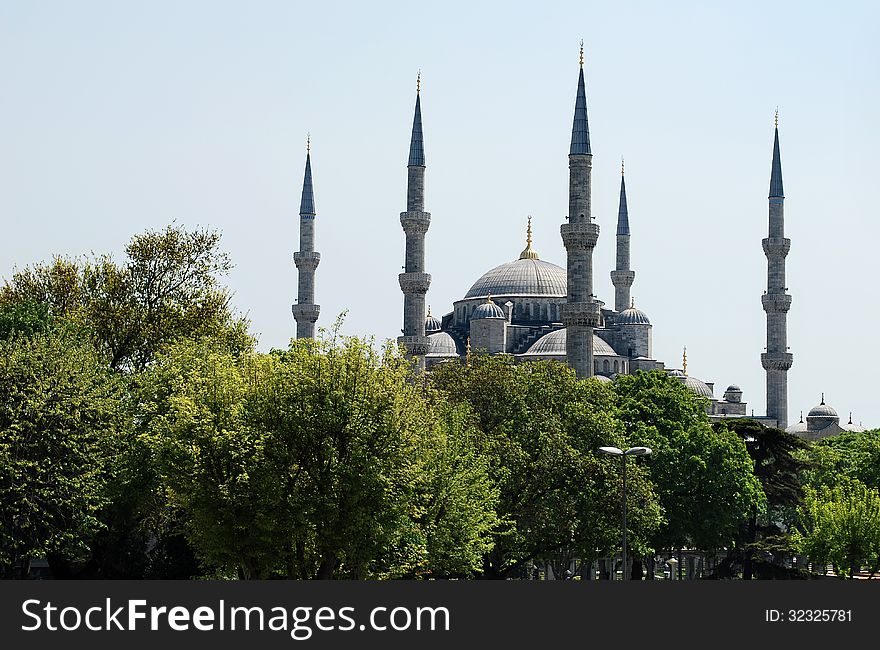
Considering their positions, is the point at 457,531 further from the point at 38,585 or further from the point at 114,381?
the point at 38,585

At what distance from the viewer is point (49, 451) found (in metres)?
42.0

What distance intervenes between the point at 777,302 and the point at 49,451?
80.3 metres

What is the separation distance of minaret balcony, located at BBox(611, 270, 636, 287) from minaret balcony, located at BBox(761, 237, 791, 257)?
91.5ft

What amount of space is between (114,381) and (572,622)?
25.2m

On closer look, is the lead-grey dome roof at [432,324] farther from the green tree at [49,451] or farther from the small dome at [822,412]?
the green tree at [49,451]

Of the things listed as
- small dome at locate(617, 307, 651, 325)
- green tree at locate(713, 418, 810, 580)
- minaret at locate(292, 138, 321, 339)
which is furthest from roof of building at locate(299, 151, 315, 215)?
green tree at locate(713, 418, 810, 580)

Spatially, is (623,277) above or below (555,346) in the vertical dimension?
above

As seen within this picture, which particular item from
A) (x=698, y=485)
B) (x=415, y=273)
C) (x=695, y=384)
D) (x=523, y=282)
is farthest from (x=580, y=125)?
(x=695, y=384)

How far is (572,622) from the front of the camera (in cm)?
2378

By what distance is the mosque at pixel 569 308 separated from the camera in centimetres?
8919

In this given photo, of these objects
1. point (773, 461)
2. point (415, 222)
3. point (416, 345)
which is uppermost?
A: point (415, 222)

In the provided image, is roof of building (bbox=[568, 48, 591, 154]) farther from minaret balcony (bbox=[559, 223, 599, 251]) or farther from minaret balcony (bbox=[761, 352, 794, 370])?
minaret balcony (bbox=[761, 352, 794, 370])

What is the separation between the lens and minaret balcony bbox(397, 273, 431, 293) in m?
100

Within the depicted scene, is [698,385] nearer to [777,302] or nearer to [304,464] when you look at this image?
[777,302]
